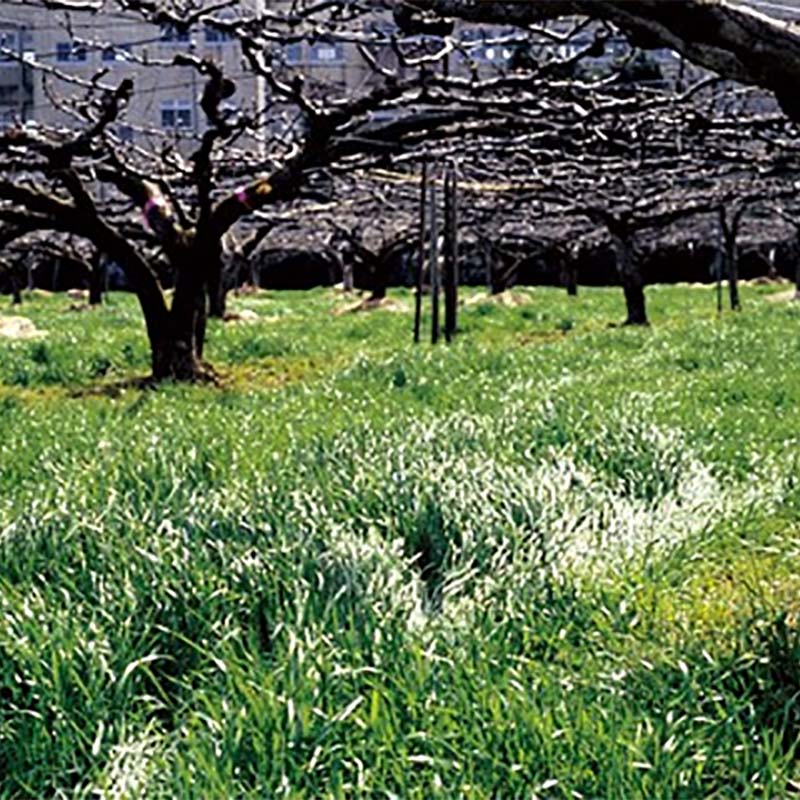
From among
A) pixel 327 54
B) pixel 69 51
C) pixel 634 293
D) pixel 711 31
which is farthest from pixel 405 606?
pixel 327 54

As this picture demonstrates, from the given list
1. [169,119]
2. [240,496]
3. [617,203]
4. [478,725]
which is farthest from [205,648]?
[169,119]

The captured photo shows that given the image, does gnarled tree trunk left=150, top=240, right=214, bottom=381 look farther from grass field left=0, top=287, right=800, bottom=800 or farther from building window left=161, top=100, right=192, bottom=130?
building window left=161, top=100, right=192, bottom=130

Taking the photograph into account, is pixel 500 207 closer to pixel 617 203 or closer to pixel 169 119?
pixel 617 203

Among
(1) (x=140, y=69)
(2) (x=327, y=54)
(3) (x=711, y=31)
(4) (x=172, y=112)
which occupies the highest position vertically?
(2) (x=327, y=54)

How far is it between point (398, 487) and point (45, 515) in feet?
3.96

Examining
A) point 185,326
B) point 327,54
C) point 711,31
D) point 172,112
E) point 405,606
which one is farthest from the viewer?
point 172,112

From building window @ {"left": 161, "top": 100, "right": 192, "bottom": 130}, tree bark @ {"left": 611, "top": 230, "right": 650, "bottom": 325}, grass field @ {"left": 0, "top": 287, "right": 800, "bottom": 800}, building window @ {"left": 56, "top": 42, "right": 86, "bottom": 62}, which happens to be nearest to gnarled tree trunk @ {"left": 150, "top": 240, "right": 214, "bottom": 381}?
building window @ {"left": 56, "top": 42, "right": 86, "bottom": 62}

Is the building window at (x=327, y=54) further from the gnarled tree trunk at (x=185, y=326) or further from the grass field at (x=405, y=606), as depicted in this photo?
the grass field at (x=405, y=606)

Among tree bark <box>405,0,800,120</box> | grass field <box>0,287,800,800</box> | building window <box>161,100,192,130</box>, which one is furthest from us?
building window <box>161,100,192,130</box>

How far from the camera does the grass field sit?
2.46 metres

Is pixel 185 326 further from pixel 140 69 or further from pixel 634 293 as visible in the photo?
pixel 634 293

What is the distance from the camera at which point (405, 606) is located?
3.29m

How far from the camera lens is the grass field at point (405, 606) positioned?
246 cm

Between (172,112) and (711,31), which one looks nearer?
(711,31)
